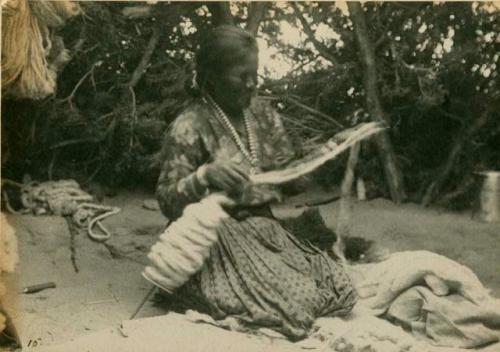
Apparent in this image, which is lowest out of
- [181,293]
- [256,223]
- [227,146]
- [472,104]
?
[181,293]

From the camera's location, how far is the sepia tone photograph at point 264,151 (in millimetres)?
2541

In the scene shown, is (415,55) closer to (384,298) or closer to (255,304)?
(384,298)

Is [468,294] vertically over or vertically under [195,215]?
under

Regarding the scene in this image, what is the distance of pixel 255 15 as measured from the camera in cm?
266

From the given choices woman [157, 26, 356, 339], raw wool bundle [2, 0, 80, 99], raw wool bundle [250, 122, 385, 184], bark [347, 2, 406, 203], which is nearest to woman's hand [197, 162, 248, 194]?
woman [157, 26, 356, 339]

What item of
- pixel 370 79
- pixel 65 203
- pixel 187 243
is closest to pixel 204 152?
pixel 187 243

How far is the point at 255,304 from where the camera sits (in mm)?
2441

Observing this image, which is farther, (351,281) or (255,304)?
(351,281)

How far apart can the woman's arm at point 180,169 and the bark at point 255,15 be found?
0.41m

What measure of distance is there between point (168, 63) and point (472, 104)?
111 centimetres

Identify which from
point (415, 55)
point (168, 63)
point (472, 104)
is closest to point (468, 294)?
point (472, 104)

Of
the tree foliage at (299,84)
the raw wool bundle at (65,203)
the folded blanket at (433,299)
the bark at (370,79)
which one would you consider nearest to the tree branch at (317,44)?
the tree foliage at (299,84)

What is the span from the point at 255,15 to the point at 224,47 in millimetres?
252

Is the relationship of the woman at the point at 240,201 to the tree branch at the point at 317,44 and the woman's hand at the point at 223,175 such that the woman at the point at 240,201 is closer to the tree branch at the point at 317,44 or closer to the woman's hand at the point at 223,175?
the woman's hand at the point at 223,175
